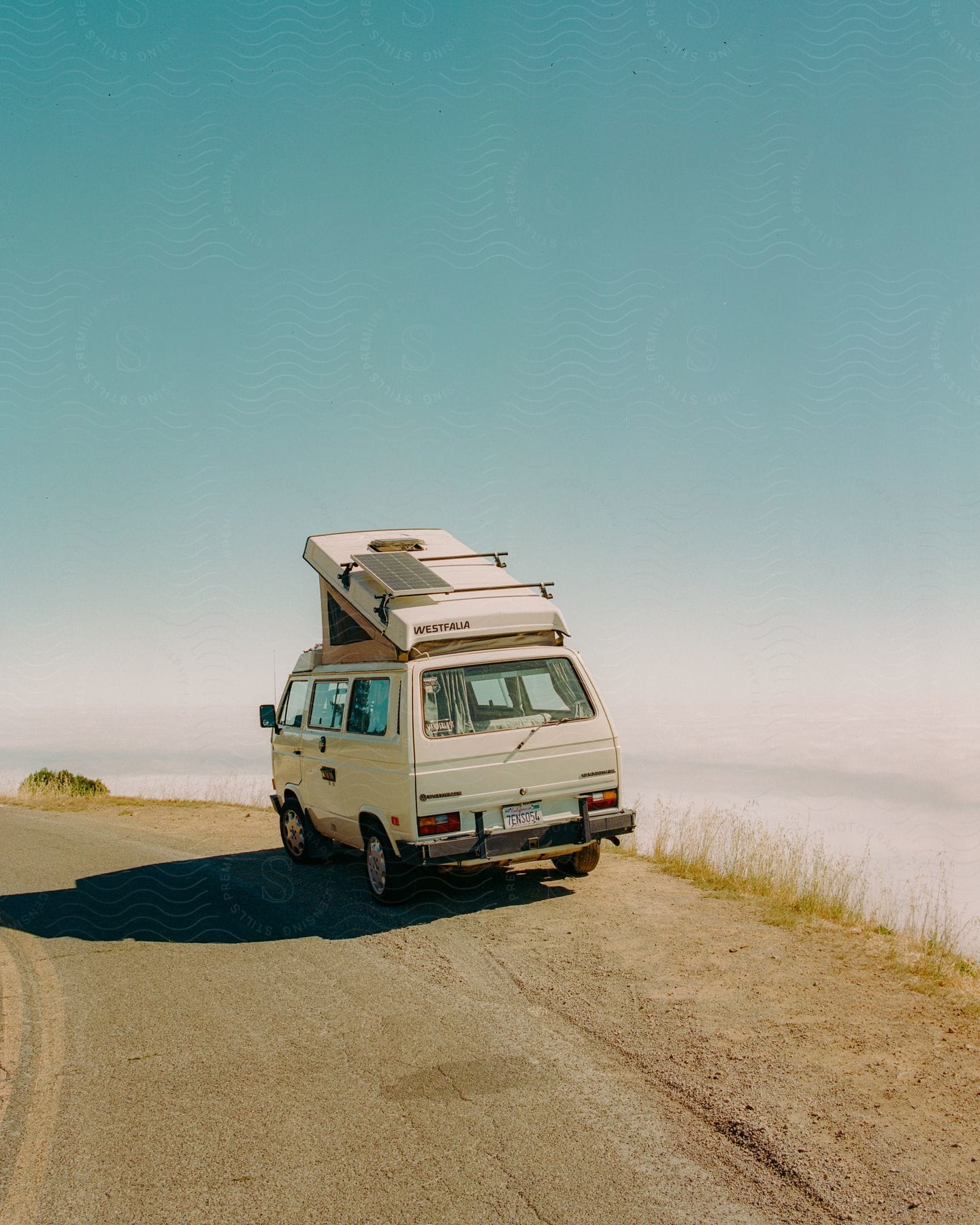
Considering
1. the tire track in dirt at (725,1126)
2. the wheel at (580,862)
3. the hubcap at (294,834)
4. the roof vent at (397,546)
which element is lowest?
the tire track in dirt at (725,1126)

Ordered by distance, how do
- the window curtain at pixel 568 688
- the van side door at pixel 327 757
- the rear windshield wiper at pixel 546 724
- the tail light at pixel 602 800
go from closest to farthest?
1. the rear windshield wiper at pixel 546 724
2. the tail light at pixel 602 800
3. the window curtain at pixel 568 688
4. the van side door at pixel 327 757

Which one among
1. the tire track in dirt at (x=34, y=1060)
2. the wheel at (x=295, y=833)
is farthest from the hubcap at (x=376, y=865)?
the tire track in dirt at (x=34, y=1060)

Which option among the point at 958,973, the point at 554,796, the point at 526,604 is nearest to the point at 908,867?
the point at 958,973

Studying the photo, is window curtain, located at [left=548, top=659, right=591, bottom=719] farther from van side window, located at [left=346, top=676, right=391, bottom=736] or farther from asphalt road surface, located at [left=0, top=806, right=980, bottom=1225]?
asphalt road surface, located at [left=0, top=806, right=980, bottom=1225]

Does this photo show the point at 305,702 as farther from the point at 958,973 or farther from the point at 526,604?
the point at 958,973

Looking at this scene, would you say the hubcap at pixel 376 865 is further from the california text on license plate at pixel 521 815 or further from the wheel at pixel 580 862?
the wheel at pixel 580 862

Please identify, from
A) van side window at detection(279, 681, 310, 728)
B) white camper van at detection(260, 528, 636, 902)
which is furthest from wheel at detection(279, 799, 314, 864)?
white camper van at detection(260, 528, 636, 902)

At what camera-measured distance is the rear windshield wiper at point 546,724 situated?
8.60 metres

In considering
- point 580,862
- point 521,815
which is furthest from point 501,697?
point 580,862

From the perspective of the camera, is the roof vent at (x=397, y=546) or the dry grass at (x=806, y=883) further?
the roof vent at (x=397, y=546)

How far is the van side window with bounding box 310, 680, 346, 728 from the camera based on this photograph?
10133 millimetres

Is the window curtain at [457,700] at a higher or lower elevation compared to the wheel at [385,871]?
higher

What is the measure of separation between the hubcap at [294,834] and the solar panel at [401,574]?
3550 mm

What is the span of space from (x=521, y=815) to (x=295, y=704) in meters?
4.21
